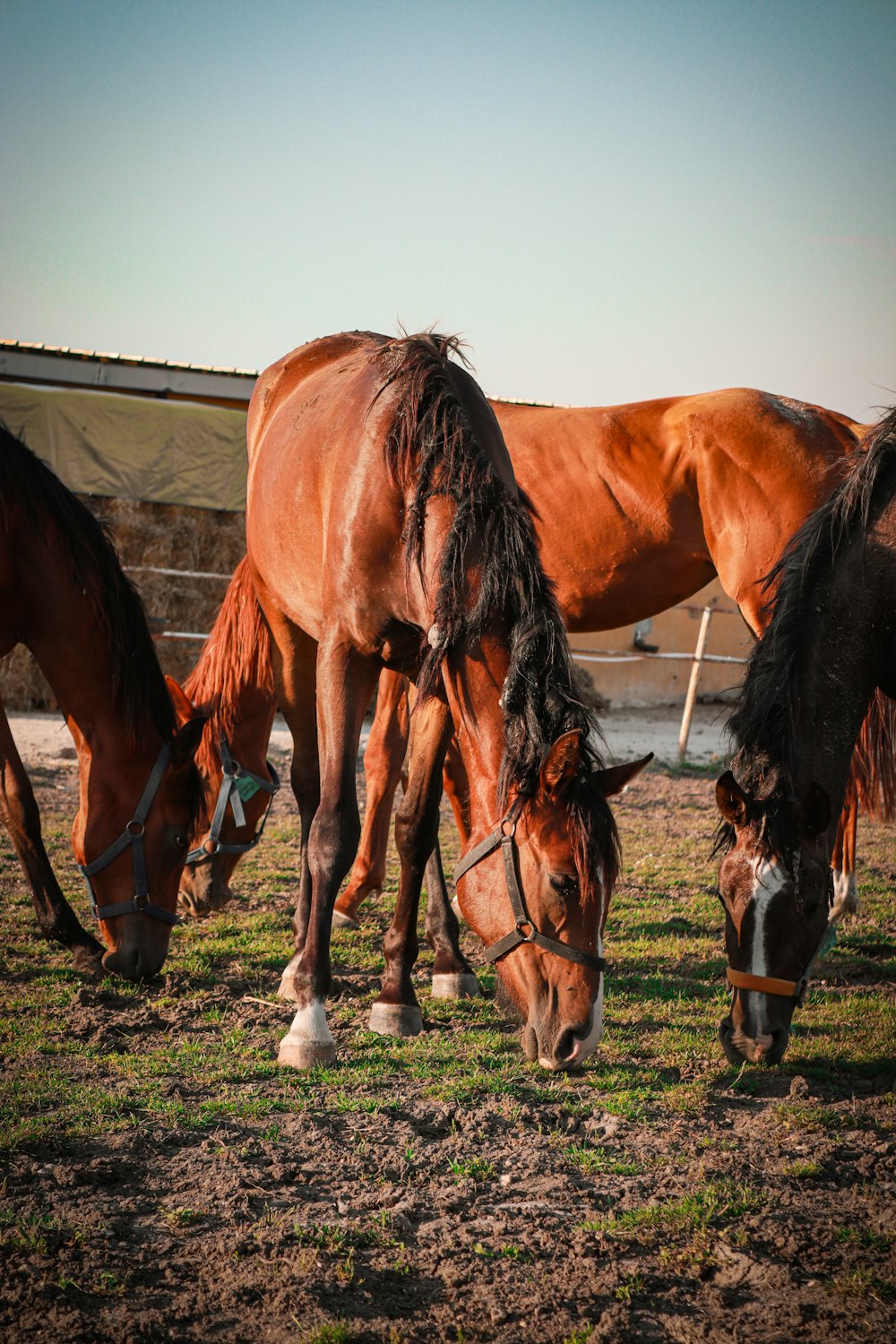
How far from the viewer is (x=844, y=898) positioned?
551 centimetres

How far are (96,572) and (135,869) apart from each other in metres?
1.31

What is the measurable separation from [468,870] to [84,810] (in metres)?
2.01

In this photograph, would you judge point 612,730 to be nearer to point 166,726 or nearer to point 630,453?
point 630,453

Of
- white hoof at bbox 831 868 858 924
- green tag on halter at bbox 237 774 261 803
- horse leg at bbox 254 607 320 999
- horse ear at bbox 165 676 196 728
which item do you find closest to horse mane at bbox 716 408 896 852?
horse leg at bbox 254 607 320 999

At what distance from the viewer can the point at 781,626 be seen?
11.8 ft

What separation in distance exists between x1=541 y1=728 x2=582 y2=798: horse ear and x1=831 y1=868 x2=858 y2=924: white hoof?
302 centimetres

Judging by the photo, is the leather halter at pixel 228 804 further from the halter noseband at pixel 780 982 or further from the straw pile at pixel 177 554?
the straw pile at pixel 177 554

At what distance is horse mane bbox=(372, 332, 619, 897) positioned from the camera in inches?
116

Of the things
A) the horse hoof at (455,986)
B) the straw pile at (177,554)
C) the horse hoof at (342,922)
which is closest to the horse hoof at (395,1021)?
the horse hoof at (455,986)

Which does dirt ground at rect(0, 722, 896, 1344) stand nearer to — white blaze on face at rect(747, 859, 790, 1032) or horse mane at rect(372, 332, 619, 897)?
white blaze on face at rect(747, 859, 790, 1032)

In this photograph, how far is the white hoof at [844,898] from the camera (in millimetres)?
5410

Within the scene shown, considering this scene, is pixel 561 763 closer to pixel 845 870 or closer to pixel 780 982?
pixel 780 982

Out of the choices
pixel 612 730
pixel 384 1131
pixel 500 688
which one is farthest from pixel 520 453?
pixel 612 730

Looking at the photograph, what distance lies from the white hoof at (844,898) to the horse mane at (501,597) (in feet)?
9.37
